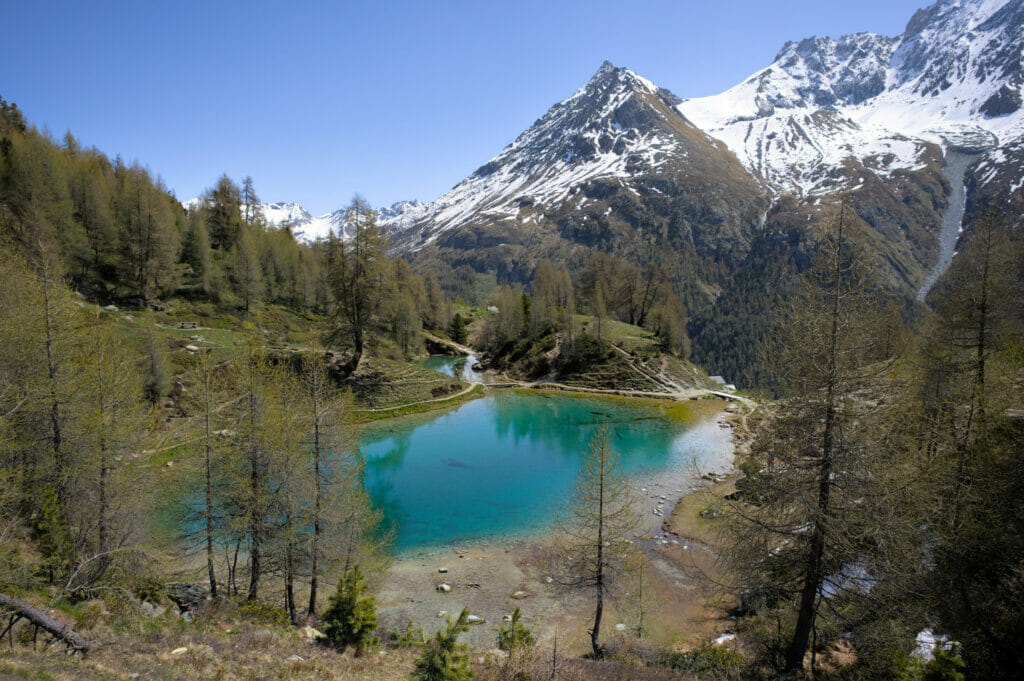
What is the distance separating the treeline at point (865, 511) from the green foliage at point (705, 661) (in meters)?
0.85

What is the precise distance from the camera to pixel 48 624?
9898 mm

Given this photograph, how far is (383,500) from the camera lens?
3025 centimetres

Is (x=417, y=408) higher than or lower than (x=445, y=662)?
higher

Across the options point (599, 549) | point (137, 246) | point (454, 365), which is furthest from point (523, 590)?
point (454, 365)

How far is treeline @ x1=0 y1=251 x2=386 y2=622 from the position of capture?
592 inches

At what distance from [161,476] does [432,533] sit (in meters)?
13.6

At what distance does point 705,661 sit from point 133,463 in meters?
20.5

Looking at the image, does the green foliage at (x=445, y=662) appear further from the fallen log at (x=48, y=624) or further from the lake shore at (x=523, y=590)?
the fallen log at (x=48, y=624)

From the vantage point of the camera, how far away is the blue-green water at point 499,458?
28.3 metres

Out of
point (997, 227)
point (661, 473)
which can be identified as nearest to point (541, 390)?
point (661, 473)

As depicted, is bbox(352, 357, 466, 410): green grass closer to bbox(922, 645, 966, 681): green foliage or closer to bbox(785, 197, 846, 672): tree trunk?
bbox(785, 197, 846, 672): tree trunk

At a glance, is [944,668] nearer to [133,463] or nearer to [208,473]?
[208,473]

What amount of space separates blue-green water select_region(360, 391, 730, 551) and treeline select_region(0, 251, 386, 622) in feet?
29.5

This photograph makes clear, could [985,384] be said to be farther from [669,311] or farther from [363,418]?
[669,311]
